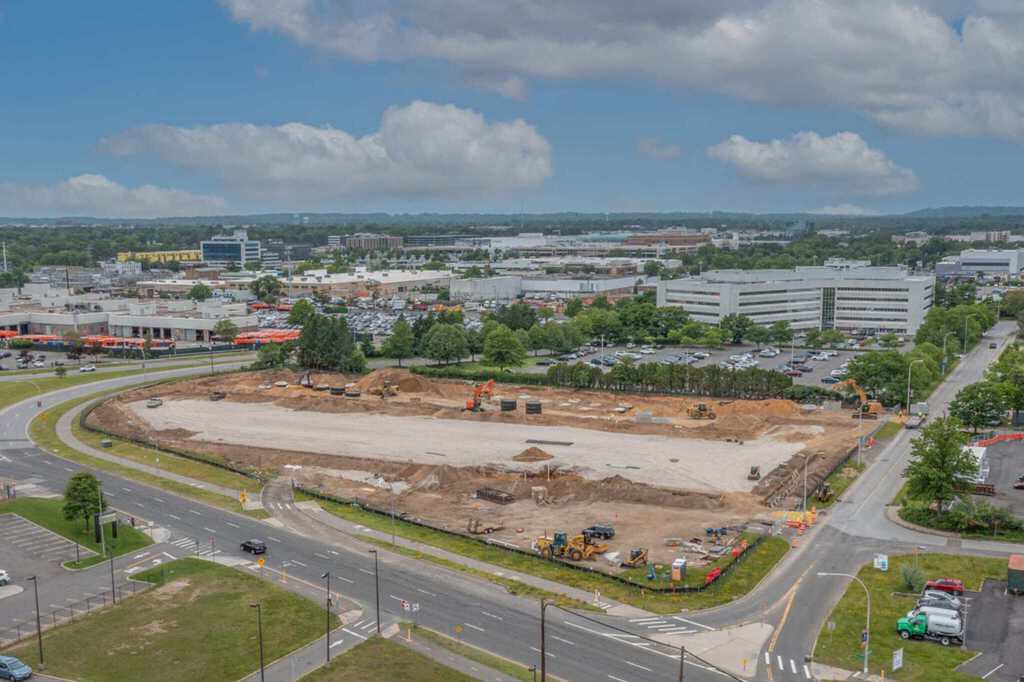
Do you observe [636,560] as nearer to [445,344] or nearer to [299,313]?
[445,344]

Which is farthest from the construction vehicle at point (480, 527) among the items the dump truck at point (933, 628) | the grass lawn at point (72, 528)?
the dump truck at point (933, 628)

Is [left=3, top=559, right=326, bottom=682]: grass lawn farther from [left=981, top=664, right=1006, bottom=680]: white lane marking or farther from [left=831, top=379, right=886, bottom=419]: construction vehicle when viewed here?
[left=831, top=379, right=886, bottom=419]: construction vehicle

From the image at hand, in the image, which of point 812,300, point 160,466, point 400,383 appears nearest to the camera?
point 160,466

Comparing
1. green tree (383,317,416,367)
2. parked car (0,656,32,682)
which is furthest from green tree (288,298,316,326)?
parked car (0,656,32,682)

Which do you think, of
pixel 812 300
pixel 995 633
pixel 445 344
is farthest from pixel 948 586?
pixel 812 300

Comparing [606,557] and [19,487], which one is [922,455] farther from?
[19,487]
